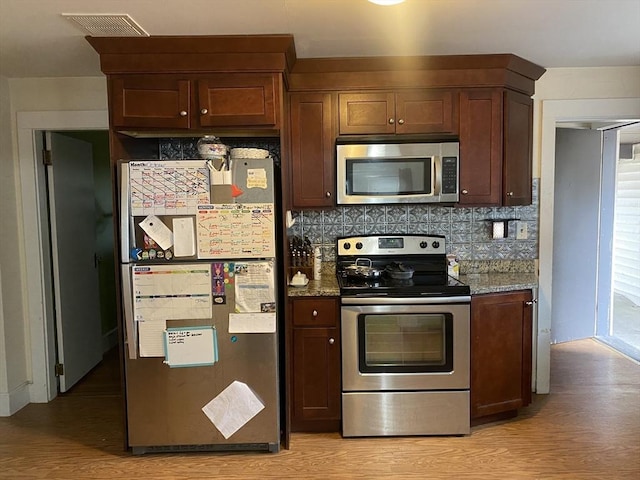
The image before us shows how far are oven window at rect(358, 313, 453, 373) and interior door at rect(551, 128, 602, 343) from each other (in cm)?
230

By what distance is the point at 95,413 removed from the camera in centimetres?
310

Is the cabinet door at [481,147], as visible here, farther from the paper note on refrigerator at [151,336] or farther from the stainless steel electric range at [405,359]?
the paper note on refrigerator at [151,336]

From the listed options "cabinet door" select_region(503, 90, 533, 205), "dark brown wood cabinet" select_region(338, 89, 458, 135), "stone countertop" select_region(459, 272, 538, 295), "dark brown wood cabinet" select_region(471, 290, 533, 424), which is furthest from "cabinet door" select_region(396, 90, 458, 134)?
"dark brown wood cabinet" select_region(471, 290, 533, 424)

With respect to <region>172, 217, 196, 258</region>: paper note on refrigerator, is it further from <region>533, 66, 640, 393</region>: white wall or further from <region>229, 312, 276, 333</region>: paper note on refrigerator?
<region>533, 66, 640, 393</region>: white wall

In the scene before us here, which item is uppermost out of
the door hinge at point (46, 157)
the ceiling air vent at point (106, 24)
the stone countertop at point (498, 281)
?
the ceiling air vent at point (106, 24)

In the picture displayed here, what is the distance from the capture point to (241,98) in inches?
97.1

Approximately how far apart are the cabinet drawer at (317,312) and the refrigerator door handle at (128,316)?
2.87 feet

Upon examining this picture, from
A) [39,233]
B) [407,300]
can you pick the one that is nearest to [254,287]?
[407,300]

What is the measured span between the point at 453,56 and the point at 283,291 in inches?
67.9

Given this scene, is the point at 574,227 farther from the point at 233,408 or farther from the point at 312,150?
the point at 233,408

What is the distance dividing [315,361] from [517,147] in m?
1.85

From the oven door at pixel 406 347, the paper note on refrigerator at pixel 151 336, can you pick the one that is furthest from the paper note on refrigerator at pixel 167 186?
the oven door at pixel 406 347

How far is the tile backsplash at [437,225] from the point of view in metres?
3.20

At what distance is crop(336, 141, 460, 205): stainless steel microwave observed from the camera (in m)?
2.85
